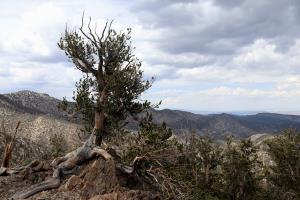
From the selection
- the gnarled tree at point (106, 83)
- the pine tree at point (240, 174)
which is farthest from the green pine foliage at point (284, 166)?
the gnarled tree at point (106, 83)

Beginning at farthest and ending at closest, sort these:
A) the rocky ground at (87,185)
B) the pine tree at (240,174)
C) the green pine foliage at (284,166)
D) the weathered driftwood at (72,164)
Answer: the green pine foliage at (284,166), the pine tree at (240,174), the weathered driftwood at (72,164), the rocky ground at (87,185)

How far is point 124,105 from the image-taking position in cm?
3600

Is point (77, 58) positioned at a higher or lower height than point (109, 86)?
higher

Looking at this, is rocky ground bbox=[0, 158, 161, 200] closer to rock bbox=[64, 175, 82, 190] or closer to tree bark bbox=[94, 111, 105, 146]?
rock bbox=[64, 175, 82, 190]

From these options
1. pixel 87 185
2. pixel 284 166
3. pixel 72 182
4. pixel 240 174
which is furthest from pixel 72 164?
pixel 284 166

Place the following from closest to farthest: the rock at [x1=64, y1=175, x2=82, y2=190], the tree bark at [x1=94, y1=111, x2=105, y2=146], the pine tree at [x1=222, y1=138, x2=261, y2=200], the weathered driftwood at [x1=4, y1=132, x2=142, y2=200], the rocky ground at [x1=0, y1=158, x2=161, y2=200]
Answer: the rocky ground at [x1=0, y1=158, x2=161, y2=200]
the rock at [x1=64, y1=175, x2=82, y2=190]
the weathered driftwood at [x1=4, y1=132, x2=142, y2=200]
the tree bark at [x1=94, y1=111, x2=105, y2=146]
the pine tree at [x1=222, y1=138, x2=261, y2=200]

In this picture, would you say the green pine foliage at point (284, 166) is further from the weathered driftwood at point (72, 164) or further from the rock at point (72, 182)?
the rock at point (72, 182)

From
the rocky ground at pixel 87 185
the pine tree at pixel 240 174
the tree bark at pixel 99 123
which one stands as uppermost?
the tree bark at pixel 99 123

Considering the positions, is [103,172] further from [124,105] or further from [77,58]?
[77,58]

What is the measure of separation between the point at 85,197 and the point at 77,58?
20.1m

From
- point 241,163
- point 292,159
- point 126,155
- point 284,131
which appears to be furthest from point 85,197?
point 284,131

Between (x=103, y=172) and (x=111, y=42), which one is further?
(x=111, y=42)

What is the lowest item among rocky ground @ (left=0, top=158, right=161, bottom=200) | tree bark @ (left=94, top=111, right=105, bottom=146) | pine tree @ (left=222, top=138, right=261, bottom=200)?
pine tree @ (left=222, top=138, right=261, bottom=200)

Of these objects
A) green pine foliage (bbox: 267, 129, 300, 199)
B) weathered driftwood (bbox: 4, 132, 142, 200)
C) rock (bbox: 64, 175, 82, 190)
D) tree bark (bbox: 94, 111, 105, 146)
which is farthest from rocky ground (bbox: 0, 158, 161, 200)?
green pine foliage (bbox: 267, 129, 300, 199)
